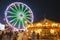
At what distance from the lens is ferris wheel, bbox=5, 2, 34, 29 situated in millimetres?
24647

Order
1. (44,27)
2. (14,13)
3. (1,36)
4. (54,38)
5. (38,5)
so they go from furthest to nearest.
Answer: (38,5), (14,13), (44,27), (54,38), (1,36)

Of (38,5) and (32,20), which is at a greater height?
(38,5)

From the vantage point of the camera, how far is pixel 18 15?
25.2 metres

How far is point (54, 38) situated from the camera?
17.5m

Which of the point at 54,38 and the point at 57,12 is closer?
the point at 54,38

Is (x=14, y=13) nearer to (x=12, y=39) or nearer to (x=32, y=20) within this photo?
(x=32, y=20)

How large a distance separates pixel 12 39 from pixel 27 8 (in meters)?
11.7

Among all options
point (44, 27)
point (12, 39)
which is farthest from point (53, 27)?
point (12, 39)

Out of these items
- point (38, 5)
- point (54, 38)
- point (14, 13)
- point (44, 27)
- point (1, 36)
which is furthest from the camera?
point (38, 5)

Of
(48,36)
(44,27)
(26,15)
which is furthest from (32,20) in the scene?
(48,36)

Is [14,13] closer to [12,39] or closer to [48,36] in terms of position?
[48,36]

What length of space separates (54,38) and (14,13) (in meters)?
8.64

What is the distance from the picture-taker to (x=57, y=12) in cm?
2809

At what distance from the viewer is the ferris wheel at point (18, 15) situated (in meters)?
24.6
